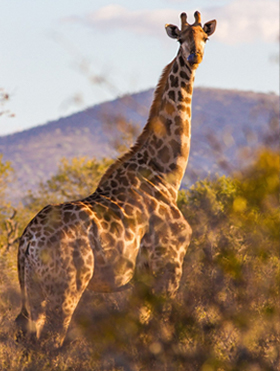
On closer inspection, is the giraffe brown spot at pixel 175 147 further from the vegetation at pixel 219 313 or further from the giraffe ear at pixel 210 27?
the vegetation at pixel 219 313

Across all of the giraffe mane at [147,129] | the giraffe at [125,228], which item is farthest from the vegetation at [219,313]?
the giraffe mane at [147,129]

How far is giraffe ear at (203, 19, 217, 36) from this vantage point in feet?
32.0

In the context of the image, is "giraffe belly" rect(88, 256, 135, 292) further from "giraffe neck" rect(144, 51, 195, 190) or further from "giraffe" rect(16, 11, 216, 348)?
"giraffe neck" rect(144, 51, 195, 190)

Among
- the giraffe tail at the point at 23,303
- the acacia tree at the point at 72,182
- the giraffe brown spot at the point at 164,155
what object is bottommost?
the acacia tree at the point at 72,182

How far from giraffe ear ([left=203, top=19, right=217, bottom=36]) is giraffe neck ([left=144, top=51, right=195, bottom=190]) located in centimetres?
57

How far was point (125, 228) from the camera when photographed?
863 centimetres

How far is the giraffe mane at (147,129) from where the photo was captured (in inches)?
374

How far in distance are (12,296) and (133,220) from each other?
3707mm

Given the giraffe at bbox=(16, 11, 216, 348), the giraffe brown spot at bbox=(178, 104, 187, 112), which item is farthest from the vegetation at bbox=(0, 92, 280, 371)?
the giraffe brown spot at bbox=(178, 104, 187, 112)

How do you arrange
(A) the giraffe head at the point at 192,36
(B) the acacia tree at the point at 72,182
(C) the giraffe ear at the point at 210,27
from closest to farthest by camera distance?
(A) the giraffe head at the point at 192,36 < (C) the giraffe ear at the point at 210,27 < (B) the acacia tree at the point at 72,182

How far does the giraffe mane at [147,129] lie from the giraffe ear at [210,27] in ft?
2.51

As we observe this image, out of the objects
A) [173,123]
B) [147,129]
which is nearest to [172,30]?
[173,123]

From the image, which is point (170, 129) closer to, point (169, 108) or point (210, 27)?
point (169, 108)

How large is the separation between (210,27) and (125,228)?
366 cm
